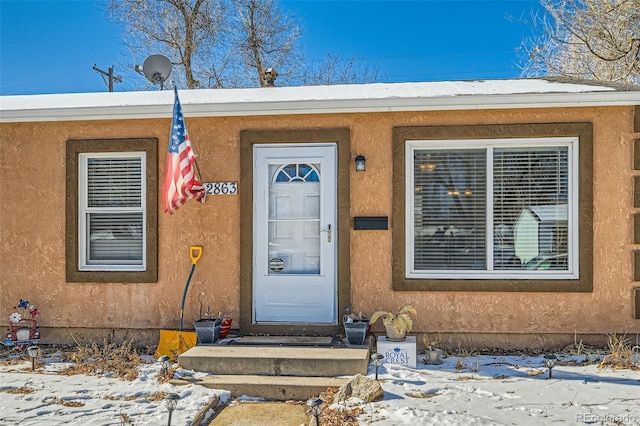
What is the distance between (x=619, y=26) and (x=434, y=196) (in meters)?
9.63

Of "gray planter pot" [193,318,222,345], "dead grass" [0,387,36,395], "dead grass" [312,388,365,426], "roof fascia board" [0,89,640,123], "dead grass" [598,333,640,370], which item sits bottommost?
"dead grass" [0,387,36,395]

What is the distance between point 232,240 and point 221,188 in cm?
65

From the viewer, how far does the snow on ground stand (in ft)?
13.9

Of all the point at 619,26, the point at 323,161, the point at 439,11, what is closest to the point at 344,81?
the point at 439,11

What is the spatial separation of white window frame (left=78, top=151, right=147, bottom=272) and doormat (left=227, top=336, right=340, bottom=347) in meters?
1.63

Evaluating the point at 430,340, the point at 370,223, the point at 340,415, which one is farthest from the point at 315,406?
the point at 370,223

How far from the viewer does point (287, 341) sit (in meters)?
6.07

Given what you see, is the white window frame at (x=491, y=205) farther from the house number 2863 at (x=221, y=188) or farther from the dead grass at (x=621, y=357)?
the house number 2863 at (x=221, y=188)

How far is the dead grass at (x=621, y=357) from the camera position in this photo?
550 cm

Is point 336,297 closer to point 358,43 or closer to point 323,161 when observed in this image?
point 323,161

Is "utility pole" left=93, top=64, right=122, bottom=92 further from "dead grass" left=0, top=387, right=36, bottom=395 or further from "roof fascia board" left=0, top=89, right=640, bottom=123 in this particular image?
"dead grass" left=0, top=387, right=36, bottom=395

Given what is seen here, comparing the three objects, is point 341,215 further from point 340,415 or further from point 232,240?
point 340,415

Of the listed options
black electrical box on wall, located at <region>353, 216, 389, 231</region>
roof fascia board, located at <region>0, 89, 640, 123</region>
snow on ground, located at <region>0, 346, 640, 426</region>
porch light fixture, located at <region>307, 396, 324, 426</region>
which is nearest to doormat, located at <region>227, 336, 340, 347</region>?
snow on ground, located at <region>0, 346, 640, 426</region>

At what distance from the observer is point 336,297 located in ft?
21.0
